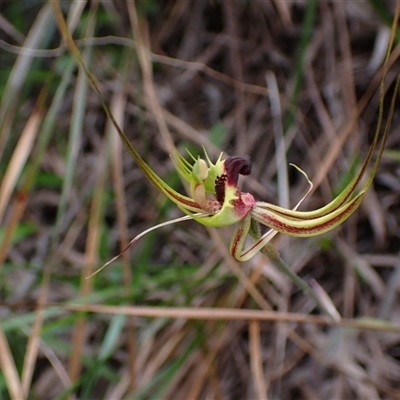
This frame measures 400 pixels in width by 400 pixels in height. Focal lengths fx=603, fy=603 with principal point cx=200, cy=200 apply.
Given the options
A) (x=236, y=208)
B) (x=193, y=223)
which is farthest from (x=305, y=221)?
(x=193, y=223)

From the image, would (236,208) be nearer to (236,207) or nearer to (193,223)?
(236,207)

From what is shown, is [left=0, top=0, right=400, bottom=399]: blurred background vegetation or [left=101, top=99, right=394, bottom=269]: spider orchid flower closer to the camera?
[left=101, top=99, right=394, bottom=269]: spider orchid flower

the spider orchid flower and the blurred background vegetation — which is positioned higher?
the spider orchid flower

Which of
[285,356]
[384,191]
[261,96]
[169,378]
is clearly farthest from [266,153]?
[169,378]

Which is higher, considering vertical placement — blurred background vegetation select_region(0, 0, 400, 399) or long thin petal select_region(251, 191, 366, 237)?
long thin petal select_region(251, 191, 366, 237)

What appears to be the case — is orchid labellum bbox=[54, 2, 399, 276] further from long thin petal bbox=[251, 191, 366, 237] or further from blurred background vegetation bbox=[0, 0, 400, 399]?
blurred background vegetation bbox=[0, 0, 400, 399]

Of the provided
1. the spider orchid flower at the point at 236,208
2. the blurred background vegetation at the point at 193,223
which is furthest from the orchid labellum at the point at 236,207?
the blurred background vegetation at the point at 193,223

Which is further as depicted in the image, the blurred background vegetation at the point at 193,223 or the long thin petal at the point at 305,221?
the blurred background vegetation at the point at 193,223

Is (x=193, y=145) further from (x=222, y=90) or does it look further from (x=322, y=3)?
(x=322, y=3)

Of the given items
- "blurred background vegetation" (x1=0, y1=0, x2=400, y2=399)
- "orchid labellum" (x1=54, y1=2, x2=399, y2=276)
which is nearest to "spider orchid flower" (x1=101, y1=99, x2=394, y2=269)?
"orchid labellum" (x1=54, y1=2, x2=399, y2=276)

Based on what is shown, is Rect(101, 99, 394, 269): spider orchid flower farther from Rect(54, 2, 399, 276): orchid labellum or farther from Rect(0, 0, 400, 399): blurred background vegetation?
Rect(0, 0, 400, 399): blurred background vegetation

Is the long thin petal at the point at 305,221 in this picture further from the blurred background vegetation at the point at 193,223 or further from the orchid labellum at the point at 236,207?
the blurred background vegetation at the point at 193,223
